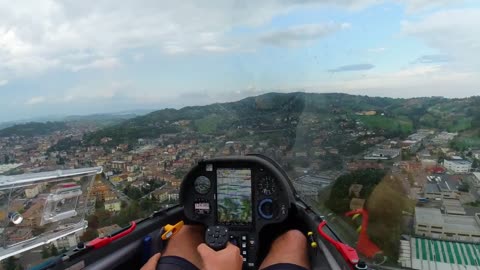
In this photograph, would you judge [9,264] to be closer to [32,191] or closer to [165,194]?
[32,191]

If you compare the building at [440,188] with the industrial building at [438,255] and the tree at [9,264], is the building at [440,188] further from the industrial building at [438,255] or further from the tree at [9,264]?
the tree at [9,264]

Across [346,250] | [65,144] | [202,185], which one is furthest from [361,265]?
[65,144]

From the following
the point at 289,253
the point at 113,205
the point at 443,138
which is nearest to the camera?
the point at 289,253

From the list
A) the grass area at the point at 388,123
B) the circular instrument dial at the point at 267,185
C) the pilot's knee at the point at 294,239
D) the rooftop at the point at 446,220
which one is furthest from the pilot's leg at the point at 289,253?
the grass area at the point at 388,123

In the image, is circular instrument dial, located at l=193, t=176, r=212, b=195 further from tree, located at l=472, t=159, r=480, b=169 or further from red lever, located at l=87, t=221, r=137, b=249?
tree, located at l=472, t=159, r=480, b=169

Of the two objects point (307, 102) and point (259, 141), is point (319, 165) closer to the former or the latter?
point (259, 141)

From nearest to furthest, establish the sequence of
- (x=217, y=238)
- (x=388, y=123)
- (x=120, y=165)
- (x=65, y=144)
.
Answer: (x=217, y=238)
(x=120, y=165)
(x=65, y=144)
(x=388, y=123)
